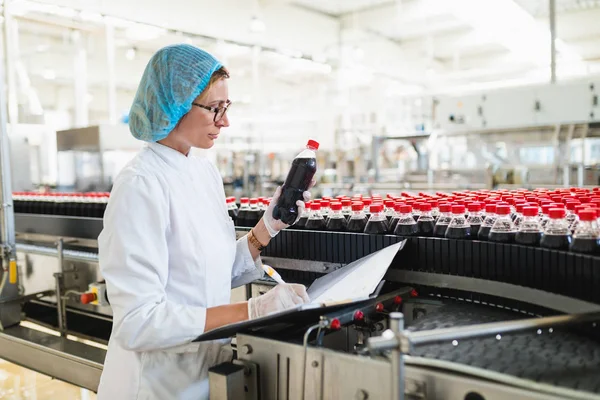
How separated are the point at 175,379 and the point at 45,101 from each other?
1115cm

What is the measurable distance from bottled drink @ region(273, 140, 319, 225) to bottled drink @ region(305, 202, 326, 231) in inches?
9.4

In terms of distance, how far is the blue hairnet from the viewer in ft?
3.98

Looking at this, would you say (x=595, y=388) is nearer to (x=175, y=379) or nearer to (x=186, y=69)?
(x=175, y=379)

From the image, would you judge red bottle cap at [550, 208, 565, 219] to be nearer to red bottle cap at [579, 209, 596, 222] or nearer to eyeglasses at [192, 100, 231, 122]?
red bottle cap at [579, 209, 596, 222]

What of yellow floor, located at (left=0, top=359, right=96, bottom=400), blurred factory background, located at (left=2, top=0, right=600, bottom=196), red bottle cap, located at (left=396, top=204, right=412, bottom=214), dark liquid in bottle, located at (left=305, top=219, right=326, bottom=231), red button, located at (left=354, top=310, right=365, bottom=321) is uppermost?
blurred factory background, located at (left=2, top=0, right=600, bottom=196)

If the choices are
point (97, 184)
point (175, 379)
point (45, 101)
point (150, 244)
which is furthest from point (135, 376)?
point (45, 101)

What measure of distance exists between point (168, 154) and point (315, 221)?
1.95ft

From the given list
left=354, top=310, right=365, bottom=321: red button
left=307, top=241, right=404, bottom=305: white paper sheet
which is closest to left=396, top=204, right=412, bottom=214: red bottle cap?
left=307, top=241, right=404, bottom=305: white paper sheet

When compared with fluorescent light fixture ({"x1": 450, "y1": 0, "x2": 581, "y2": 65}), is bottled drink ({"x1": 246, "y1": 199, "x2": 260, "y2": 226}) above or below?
below

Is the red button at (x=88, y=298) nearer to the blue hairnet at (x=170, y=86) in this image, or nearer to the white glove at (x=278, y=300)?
the blue hairnet at (x=170, y=86)

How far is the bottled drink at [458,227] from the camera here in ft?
4.44

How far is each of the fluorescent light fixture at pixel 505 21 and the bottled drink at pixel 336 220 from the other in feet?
13.8

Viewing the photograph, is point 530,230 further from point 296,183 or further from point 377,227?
point 296,183

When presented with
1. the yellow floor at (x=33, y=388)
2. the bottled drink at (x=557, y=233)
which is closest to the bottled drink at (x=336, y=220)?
the bottled drink at (x=557, y=233)
